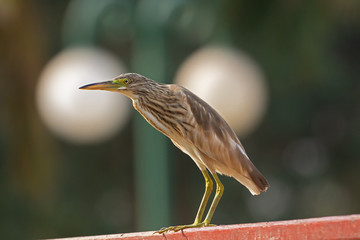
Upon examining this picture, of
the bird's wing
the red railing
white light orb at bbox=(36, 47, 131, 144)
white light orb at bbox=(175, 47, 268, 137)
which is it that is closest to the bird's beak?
the bird's wing

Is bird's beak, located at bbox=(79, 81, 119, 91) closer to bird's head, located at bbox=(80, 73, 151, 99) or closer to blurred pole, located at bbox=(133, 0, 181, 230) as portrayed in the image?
bird's head, located at bbox=(80, 73, 151, 99)

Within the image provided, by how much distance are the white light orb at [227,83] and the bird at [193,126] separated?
500 cm

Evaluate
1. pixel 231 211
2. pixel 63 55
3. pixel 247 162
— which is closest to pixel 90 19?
pixel 63 55

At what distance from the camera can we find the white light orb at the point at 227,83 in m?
12.5

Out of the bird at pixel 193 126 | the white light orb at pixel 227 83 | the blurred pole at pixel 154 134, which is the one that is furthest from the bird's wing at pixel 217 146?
the blurred pole at pixel 154 134

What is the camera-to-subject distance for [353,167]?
24078 mm

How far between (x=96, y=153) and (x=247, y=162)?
1689 centimetres

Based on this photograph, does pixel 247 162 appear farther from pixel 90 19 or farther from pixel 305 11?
pixel 305 11

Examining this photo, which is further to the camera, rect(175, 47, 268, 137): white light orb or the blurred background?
the blurred background

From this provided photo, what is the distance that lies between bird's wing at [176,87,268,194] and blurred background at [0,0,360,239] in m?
5.09

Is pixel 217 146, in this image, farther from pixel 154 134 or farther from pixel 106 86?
pixel 154 134

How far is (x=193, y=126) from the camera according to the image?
711 cm

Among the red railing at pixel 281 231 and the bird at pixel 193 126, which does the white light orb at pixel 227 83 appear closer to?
the bird at pixel 193 126

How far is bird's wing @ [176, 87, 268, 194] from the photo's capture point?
7.00 meters
